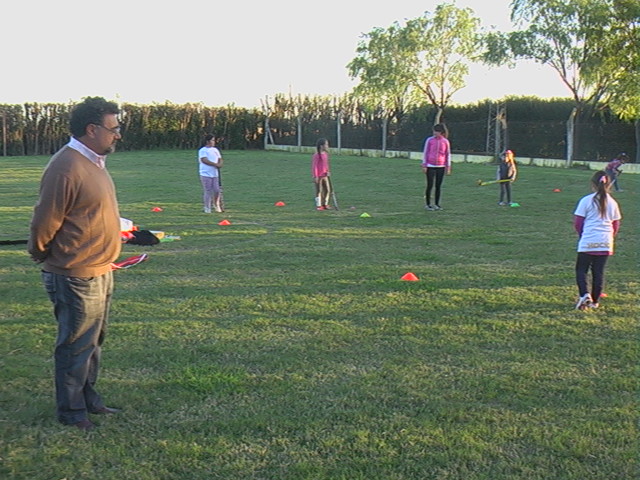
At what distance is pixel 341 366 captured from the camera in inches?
194

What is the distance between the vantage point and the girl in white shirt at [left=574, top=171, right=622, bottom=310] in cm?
639

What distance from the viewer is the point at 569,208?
15070 mm

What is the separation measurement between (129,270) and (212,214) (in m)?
6.08

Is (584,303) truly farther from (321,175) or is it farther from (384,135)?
(384,135)

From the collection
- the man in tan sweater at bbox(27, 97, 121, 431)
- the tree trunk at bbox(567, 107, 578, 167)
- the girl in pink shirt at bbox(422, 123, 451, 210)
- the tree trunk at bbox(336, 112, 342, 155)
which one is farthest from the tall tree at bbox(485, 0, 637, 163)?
the man in tan sweater at bbox(27, 97, 121, 431)

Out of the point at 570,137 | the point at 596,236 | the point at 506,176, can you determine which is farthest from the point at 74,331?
the point at 570,137

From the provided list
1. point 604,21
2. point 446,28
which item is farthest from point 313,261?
point 446,28

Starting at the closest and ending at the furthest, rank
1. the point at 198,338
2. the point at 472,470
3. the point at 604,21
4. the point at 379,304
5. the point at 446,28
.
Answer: the point at 472,470, the point at 198,338, the point at 379,304, the point at 604,21, the point at 446,28

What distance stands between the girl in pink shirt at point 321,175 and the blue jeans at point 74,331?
11212mm

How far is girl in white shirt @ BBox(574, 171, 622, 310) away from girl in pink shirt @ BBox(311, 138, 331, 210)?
8922 mm

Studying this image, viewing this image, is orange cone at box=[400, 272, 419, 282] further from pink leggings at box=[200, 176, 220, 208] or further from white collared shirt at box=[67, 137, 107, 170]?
pink leggings at box=[200, 176, 220, 208]

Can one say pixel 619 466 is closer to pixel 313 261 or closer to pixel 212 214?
pixel 313 261

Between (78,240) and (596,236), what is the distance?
4.67 metres

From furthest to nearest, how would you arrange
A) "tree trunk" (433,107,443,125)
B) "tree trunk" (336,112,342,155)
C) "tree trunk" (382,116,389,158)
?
"tree trunk" (336,112,342,155)
"tree trunk" (433,107,443,125)
"tree trunk" (382,116,389,158)
